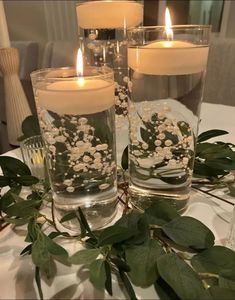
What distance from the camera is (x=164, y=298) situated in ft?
0.86

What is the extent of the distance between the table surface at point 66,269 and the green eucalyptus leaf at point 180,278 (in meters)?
0.03

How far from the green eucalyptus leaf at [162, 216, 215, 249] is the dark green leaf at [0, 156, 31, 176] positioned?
0.71ft

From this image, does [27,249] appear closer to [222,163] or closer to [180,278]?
[180,278]

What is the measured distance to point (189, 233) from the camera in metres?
0.31

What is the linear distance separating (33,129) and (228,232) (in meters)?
0.37

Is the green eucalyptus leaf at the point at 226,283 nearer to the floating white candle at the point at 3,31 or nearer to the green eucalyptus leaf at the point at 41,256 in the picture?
the green eucalyptus leaf at the point at 41,256

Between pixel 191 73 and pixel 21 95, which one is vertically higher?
pixel 191 73

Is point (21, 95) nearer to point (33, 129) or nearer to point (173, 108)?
point (33, 129)

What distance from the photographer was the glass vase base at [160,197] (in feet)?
1.26

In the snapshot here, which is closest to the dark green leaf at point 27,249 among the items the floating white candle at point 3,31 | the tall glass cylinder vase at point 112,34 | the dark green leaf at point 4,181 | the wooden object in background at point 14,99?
the dark green leaf at point 4,181

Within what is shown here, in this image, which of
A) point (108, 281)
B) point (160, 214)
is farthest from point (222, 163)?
point (108, 281)

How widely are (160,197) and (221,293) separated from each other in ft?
0.50

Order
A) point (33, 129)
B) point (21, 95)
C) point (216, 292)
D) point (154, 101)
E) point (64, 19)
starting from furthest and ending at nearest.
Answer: point (64, 19)
point (21, 95)
point (33, 129)
point (154, 101)
point (216, 292)

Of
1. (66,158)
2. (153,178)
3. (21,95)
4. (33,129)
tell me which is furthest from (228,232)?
(21,95)
